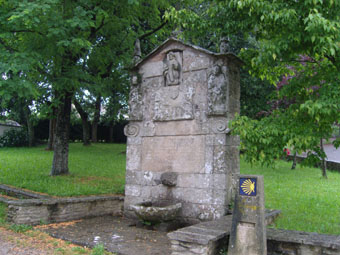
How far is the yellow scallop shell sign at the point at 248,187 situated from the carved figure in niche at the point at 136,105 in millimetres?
3807

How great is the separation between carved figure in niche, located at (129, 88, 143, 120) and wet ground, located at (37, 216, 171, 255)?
2475mm

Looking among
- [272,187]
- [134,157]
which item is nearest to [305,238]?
[134,157]

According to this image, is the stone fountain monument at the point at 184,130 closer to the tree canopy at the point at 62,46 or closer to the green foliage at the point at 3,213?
the tree canopy at the point at 62,46

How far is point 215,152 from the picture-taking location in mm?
Result: 6605

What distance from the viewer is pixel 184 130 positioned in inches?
280

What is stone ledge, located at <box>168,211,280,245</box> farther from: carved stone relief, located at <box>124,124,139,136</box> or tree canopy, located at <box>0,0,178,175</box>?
tree canopy, located at <box>0,0,178,175</box>

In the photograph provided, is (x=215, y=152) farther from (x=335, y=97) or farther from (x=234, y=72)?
(x=335, y=97)

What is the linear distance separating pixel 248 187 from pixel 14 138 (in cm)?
2300

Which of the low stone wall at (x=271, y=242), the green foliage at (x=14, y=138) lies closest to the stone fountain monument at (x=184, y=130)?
the low stone wall at (x=271, y=242)

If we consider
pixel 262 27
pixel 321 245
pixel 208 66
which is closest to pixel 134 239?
pixel 321 245

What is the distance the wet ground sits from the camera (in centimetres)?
A: 537

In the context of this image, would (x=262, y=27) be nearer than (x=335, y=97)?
No

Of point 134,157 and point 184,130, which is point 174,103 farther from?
point 134,157

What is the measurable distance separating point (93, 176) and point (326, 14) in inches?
356
